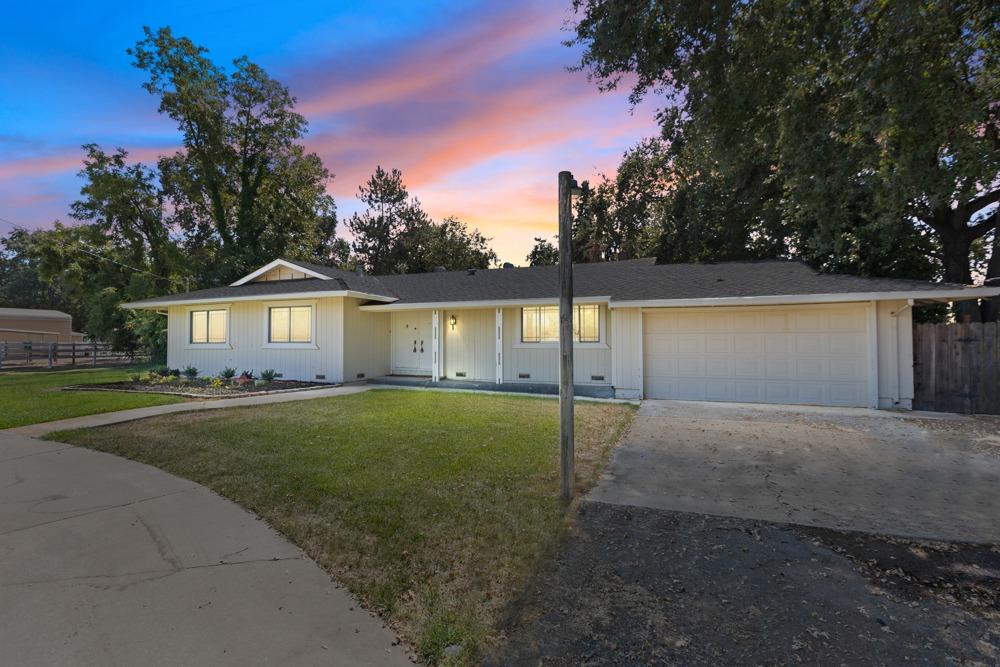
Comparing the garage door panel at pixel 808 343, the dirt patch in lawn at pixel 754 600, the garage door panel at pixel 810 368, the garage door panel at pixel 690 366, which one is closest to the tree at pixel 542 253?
the garage door panel at pixel 690 366

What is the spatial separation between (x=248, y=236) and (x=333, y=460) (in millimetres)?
25142

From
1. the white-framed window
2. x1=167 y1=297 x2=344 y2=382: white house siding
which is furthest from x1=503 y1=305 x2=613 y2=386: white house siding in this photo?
the white-framed window

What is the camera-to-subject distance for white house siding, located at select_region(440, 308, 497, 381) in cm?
1347

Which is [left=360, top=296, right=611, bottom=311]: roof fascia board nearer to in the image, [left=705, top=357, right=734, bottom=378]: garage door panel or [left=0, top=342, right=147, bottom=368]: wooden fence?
[left=705, top=357, right=734, bottom=378]: garage door panel

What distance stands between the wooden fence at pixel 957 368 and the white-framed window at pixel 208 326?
18394 mm

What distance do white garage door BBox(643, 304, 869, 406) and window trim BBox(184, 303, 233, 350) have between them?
42.5ft

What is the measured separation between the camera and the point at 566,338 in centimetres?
434

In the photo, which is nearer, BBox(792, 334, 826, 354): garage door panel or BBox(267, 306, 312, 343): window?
BBox(792, 334, 826, 354): garage door panel

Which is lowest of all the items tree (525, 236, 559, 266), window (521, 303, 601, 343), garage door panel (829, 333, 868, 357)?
garage door panel (829, 333, 868, 357)

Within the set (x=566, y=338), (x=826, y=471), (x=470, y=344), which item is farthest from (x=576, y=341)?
(x=566, y=338)

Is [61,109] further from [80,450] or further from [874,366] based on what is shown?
[874,366]

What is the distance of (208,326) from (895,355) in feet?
62.0

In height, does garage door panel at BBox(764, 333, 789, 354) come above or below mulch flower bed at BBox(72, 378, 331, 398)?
above

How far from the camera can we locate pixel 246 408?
9039mm
